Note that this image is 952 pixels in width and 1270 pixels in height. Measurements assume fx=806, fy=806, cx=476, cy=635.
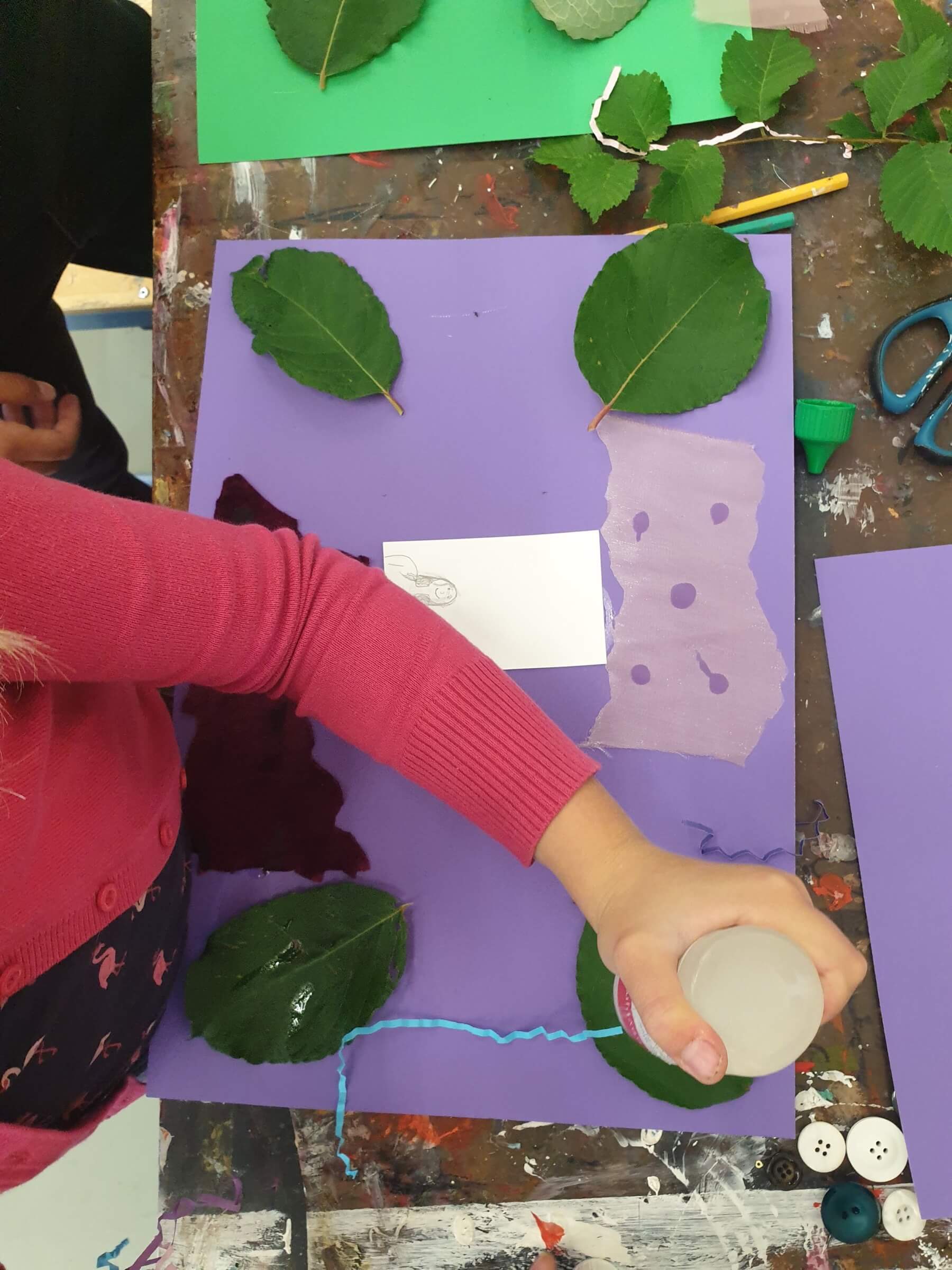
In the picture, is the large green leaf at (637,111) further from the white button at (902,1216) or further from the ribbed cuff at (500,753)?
the white button at (902,1216)

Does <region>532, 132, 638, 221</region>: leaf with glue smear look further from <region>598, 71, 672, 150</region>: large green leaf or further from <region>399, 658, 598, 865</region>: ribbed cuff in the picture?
<region>399, 658, 598, 865</region>: ribbed cuff

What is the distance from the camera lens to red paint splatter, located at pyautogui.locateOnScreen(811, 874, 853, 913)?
0.59 meters

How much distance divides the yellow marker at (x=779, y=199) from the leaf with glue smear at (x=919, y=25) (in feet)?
0.31

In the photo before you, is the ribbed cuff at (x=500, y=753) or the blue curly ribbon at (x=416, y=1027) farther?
the blue curly ribbon at (x=416, y=1027)

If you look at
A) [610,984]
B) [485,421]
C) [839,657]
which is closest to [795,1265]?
[610,984]

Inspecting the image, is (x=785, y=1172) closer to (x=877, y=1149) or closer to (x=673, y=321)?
(x=877, y=1149)

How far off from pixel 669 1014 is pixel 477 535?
37 cm

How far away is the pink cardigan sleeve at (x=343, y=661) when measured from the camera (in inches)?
17.9

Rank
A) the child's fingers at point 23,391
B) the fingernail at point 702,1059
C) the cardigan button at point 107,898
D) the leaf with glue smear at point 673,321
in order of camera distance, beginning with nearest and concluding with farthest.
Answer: the fingernail at point 702,1059 < the cardigan button at point 107,898 < the leaf with glue smear at point 673,321 < the child's fingers at point 23,391

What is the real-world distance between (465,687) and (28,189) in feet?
1.72

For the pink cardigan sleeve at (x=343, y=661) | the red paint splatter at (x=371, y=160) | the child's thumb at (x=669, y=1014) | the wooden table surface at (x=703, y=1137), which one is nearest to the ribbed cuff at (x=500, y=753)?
the pink cardigan sleeve at (x=343, y=661)

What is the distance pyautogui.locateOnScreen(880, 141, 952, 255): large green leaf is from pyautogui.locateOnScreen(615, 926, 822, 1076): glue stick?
511 mm

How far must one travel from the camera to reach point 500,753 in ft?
1.64

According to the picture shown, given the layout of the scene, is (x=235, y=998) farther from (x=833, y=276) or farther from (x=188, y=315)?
(x=833, y=276)
